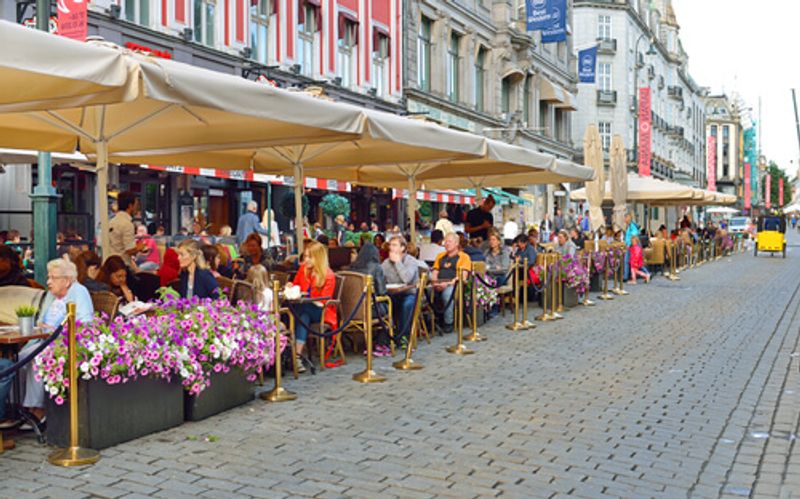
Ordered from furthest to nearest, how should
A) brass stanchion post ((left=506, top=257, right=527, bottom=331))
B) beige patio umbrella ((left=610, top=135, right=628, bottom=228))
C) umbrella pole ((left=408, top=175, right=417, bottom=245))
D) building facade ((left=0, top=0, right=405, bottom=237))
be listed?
beige patio umbrella ((left=610, top=135, right=628, bottom=228))
building facade ((left=0, top=0, right=405, bottom=237))
umbrella pole ((left=408, top=175, right=417, bottom=245))
brass stanchion post ((left=506, top=257, right=527, bottom=331))

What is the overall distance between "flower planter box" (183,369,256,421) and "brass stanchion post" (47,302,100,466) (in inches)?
42.6

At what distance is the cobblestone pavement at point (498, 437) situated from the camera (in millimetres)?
5383

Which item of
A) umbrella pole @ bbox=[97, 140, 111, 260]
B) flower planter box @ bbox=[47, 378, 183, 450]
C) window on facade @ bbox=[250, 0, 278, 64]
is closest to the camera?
flower planter box @ bbox=[47, 378, 183, 450]

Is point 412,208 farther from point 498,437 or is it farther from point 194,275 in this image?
point 498,437

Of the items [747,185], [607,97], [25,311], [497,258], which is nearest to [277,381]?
[25,311]

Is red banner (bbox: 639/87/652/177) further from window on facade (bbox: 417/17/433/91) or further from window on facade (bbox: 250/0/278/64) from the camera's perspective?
window on facade (bbox: 250/0/278/64)

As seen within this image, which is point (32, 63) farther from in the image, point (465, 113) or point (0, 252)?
point (465, 113)

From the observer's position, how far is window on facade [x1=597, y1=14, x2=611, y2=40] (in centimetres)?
6712

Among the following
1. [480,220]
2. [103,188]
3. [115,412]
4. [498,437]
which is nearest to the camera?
[115,412]

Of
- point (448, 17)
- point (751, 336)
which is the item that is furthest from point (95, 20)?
point (448, 17)

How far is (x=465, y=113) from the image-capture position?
126 feet

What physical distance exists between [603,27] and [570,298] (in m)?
55.5

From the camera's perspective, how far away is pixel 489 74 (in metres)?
41.9

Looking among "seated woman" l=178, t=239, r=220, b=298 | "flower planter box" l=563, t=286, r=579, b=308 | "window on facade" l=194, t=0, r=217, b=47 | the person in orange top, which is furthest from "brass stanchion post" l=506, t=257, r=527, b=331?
"window on facade" l=194, t=0, r=217, b=47
